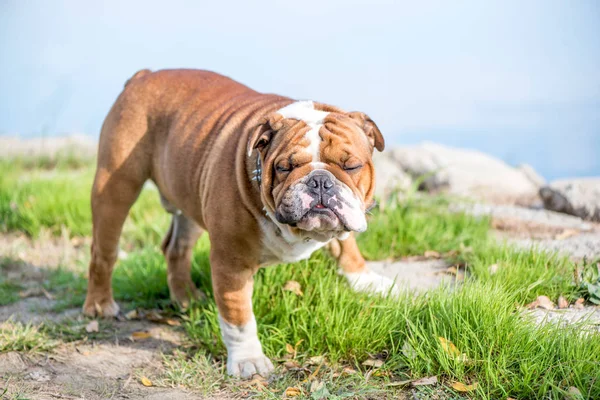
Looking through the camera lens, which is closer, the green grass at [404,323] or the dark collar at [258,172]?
the green grass at [404,323]

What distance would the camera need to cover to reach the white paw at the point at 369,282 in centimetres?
496

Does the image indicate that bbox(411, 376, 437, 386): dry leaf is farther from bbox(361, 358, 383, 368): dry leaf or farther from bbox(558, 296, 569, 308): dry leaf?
bbox(558, 296, 569, 308): dry leaf

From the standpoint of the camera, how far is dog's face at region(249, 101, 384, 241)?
3.60 m

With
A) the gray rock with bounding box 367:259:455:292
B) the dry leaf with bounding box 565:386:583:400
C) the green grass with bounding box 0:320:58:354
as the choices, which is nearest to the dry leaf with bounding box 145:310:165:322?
the green grass with bounding box 0:320:58:354

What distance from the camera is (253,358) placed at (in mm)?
4379

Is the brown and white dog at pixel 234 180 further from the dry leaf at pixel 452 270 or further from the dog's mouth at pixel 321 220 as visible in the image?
the dry leaf at pixel 452 270

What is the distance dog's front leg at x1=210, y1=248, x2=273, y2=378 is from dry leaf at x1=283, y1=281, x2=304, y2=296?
535 millimetres

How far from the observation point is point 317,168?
3.73 metres

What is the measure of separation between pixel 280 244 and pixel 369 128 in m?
0.90

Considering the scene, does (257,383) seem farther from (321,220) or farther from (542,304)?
(542,304)

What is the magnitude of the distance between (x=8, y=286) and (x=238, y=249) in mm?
3552

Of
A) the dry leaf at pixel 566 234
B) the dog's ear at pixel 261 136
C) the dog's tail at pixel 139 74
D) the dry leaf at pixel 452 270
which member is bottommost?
the dry leaf at pixel 452 270

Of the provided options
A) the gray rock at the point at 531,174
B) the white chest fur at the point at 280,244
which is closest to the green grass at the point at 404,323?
the white chest fur at the point at 280,244

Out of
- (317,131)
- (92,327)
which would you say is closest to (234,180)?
(317,131)
